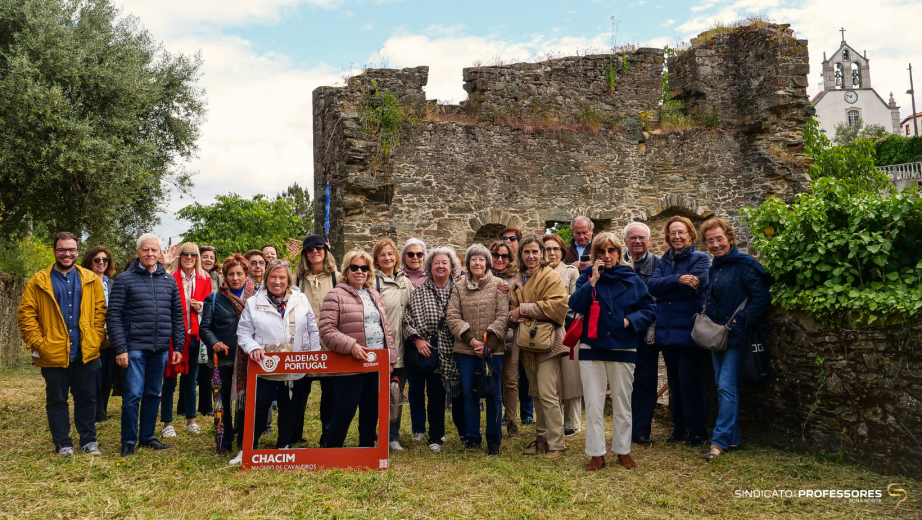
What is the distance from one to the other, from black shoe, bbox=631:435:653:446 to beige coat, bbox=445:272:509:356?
5.08 ft

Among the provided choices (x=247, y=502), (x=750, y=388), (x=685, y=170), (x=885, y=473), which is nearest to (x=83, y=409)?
(x=247, y=502)

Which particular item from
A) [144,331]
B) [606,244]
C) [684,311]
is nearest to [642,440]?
[684,311]

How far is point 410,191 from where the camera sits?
43.3ft

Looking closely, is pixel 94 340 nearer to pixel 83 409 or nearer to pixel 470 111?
pixel 83 409

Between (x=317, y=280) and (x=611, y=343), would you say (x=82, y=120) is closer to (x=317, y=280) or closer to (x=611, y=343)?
(x=317, y=280)

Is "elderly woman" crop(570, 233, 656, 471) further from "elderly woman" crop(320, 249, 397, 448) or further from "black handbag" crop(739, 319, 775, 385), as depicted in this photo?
"elderly woman" crop(320, 249, 397, 448)

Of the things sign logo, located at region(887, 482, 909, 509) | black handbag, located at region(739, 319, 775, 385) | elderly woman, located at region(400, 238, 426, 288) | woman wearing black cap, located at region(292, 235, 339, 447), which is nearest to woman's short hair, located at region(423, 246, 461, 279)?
elderly woman, located at region(400, 238, 426, 288)

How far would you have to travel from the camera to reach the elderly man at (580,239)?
757cm

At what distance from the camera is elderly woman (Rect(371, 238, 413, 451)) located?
20.1 ft

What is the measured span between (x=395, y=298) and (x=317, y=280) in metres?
0.82

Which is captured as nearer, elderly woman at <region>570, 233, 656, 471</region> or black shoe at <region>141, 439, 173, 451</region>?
elderly woman at <region>570, 233, 656, 471</region>

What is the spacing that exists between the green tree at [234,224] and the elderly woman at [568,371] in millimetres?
28390

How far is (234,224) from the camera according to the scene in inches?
1348

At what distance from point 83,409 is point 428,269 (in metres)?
3.29
